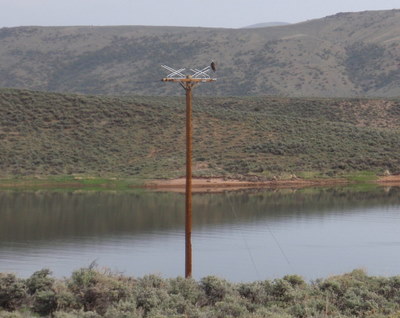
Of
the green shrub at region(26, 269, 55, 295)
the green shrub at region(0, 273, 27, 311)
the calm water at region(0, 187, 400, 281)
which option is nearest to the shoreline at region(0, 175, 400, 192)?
the calm water at region(0, 187, 400, 281)

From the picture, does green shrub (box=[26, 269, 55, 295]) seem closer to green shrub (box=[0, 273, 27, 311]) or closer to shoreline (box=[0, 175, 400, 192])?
green shrub (box=[0, 273, 27, 311])

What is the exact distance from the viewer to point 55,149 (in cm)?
5809

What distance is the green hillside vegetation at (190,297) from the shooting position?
594 inches

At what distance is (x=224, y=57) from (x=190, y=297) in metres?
114

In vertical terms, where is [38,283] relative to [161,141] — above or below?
below

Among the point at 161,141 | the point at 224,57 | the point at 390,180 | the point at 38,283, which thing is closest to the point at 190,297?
the point at 38,283

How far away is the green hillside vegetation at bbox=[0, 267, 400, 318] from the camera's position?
15078mm

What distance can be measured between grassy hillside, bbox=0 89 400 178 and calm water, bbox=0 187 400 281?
27.0 ft

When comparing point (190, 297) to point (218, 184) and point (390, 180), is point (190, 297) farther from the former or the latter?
point (390, 180)

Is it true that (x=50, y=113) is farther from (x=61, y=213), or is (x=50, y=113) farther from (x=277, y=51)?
(x=277, y=51)

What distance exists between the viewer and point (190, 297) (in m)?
16.4

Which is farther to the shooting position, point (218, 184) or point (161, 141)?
point (161, 141)

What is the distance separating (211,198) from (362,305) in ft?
92.7

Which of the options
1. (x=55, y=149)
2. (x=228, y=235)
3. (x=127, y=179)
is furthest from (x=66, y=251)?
(x=55, y=149)
